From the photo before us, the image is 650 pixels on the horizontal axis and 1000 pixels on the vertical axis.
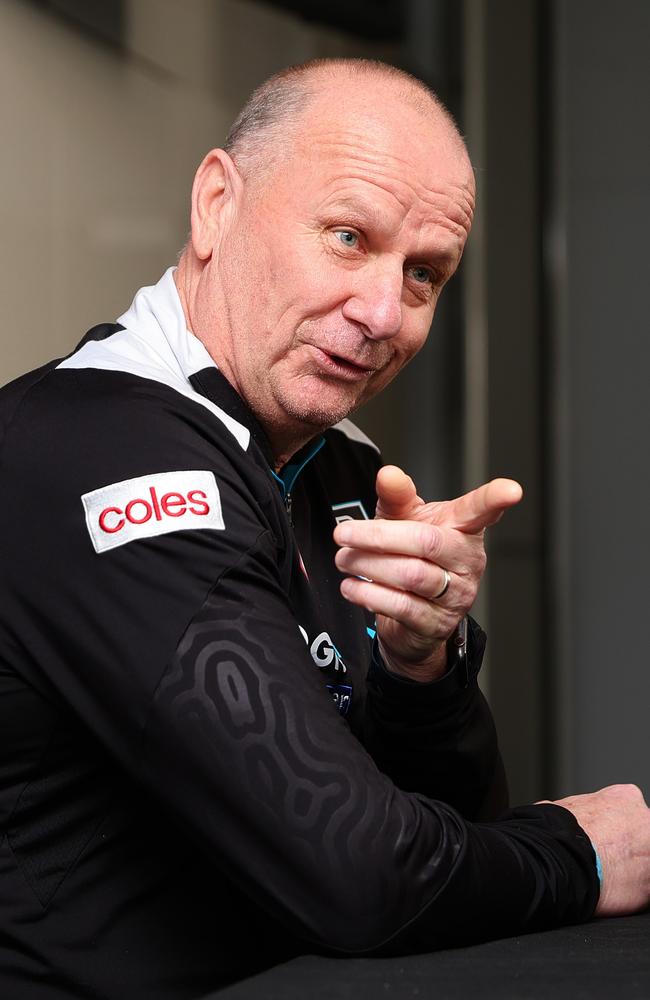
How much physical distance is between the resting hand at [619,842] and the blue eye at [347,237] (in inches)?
24.1

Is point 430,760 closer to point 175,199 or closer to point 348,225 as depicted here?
point 348,225

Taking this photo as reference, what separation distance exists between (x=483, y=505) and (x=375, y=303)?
14.4 inches

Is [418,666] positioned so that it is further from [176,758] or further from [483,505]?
[176,758]

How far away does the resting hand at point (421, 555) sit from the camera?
102 centimetres

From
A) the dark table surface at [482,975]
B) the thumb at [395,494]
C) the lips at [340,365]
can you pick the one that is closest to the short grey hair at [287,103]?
the lips at [340,365]

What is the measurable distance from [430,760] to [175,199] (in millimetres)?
1317

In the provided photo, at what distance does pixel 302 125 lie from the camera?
138 centimetres

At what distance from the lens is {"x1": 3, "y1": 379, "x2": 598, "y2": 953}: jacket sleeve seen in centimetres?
92

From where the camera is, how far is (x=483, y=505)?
1.05 metres

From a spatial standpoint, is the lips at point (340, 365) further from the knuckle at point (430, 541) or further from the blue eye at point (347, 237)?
the knuckle at point (430, 541)

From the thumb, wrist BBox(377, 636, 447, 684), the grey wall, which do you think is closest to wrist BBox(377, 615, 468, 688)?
wrist BBox(377, 636, 447, 684)

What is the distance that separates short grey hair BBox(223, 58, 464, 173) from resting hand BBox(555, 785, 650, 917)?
76 centimetres

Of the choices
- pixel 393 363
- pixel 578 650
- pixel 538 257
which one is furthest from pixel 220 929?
pixel 538 257

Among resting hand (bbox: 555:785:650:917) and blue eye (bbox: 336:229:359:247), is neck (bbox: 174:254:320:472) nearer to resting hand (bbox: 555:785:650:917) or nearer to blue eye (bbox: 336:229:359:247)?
Result: blue eye (bbox: 336:229:359:247)
